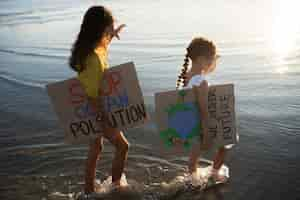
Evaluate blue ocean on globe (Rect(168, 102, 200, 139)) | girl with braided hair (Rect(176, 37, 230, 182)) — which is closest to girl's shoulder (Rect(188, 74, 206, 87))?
girl with braided hair (Rect(176, 37, 230, 182))

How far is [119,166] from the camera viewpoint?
4.29 m

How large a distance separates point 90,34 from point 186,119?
121 centimetres

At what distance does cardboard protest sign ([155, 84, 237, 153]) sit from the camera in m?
4.25

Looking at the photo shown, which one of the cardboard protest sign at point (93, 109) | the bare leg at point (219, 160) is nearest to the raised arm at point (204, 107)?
the bare leg at point (219, 160)

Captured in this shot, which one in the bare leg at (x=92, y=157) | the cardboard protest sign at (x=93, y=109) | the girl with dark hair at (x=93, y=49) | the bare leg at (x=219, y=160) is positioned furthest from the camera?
the bare leg at (x=219, y=160)

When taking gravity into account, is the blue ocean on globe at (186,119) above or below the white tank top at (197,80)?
below

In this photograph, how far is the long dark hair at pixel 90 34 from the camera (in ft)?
12.7

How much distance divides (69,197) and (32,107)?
335 cm

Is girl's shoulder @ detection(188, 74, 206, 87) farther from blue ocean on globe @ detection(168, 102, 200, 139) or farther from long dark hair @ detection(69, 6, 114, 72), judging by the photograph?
long dark hair @ detection(69, 6, 114, 72)

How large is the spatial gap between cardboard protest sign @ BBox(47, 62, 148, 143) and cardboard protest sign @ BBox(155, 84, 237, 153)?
259 millimetres

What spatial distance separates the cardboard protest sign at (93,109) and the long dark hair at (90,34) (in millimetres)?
290

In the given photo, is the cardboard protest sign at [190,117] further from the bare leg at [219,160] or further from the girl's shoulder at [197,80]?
the bare leg at [219,160]

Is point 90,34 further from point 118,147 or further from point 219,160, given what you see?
point 219,160

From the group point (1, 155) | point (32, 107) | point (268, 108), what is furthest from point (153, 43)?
point (1, 155)
